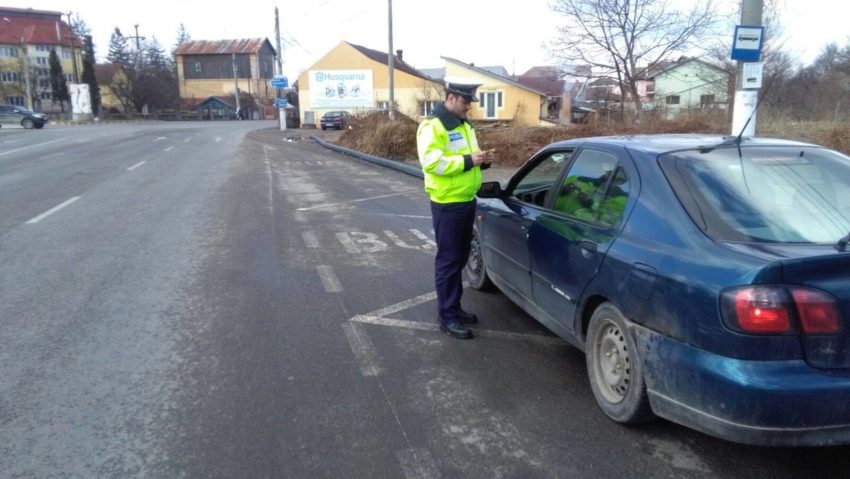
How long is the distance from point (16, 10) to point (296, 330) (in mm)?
111386

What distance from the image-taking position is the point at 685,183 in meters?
3.31

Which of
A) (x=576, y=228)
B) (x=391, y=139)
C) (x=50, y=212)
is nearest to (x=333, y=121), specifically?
(x=391, y=139)

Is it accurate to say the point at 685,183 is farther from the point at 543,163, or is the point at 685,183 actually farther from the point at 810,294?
the point at 543,163

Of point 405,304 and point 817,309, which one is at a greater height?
point 817,309

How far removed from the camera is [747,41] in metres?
8.22

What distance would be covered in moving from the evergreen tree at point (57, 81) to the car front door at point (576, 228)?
291 feet

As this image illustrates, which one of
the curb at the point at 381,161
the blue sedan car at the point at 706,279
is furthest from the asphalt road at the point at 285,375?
the curb at the point at 381,161

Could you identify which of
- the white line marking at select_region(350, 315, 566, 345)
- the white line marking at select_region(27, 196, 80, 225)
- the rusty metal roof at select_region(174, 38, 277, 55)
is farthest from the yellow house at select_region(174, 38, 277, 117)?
the white line marking at select_region(350, 315, 566, 345)

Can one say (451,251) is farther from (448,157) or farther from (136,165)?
(136,165)

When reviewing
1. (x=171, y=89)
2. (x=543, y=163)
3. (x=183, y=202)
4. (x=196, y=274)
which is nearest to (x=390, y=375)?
(x=543, y=163)

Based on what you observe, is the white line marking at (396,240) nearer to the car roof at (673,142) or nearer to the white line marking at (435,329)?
the white line marking at (435,329)

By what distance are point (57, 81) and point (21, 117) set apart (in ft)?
126

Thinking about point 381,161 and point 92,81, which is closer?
point 381,161

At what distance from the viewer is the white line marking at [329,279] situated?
19.8ft
